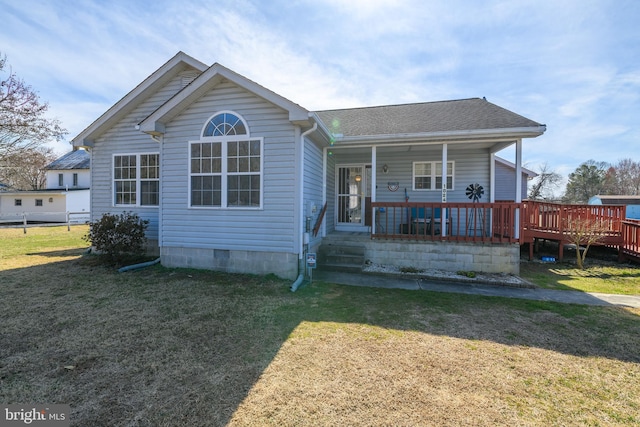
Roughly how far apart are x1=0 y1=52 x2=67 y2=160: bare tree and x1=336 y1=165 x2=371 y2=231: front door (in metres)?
21.8

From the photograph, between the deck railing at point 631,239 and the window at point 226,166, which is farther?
the deck railing at point 631,239

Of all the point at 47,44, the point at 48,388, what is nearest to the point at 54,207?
the point at 47,44

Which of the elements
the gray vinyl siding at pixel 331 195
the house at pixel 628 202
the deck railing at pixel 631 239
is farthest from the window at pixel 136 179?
the house at pixel 628 202

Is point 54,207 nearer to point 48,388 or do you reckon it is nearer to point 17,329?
Result: point 17,329

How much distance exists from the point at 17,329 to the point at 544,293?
8.71m

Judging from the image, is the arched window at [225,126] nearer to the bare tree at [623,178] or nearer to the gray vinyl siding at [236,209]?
the gray vinyl siding at [236,209]

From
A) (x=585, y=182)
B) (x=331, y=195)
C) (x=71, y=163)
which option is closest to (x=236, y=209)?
(x=331, y=195)

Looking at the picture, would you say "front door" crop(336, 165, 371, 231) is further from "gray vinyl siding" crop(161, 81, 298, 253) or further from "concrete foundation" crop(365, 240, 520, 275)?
"gray vinyl siding" crop(161, 81, 298, 253)

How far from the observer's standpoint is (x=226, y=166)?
260 inches

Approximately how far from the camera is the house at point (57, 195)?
85.0ft

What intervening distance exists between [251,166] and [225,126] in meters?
1.15

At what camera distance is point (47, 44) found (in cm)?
898

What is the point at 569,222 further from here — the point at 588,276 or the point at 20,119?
the point at 20,119

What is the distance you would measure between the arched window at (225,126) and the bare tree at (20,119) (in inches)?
792
